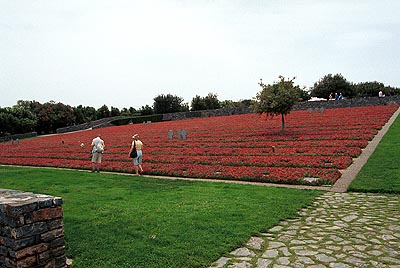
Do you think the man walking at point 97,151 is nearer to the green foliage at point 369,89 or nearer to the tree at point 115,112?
the tree at point 115,112

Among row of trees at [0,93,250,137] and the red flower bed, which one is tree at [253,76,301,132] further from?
row of trees at [0,93,250,137]

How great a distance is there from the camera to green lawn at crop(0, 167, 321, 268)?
5.73 meters

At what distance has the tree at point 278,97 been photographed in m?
22.6

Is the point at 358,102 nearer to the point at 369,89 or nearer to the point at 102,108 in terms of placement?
the point at 369,89

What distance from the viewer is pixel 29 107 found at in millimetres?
67125

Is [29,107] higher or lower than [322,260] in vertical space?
higher

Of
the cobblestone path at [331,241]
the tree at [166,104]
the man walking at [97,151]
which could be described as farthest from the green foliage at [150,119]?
the cobblestone path at [331,241]

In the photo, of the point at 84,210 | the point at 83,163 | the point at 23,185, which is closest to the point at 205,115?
the point at 83,163

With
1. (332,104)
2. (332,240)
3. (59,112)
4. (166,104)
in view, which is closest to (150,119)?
(166,104)

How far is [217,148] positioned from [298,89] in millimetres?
7171

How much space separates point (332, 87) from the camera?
7075 centimetres

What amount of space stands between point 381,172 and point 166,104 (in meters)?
63.5

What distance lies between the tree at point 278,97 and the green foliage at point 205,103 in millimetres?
47326

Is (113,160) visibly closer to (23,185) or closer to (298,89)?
(23,185)
